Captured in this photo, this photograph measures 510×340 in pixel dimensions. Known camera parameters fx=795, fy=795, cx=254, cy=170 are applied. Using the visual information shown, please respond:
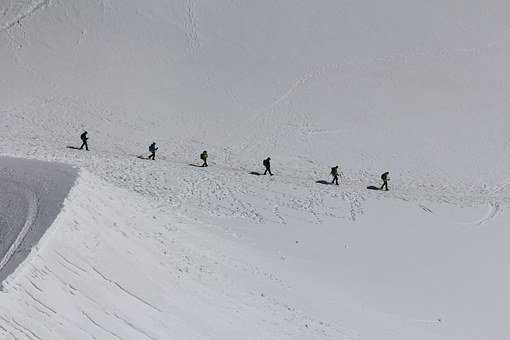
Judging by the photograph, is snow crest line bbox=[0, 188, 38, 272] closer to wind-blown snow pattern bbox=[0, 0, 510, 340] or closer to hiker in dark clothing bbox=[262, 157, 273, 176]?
wind-blown snow pattern bbox=[0, 0, 510, 340]

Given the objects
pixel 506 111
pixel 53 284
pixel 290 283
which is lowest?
pixel 53 284

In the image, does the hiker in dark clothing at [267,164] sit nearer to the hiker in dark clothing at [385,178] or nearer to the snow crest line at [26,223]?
the hiker in dark clothing at [385,178]

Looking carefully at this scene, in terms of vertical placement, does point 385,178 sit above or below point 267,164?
above

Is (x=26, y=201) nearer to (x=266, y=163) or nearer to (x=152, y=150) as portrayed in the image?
(x=152, y=150)

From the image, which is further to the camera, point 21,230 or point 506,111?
point 506,111

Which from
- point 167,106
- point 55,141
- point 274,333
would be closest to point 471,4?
point 167,106

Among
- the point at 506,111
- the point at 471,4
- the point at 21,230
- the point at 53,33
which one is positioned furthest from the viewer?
the point at 471,4

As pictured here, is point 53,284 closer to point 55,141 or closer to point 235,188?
point 235,188

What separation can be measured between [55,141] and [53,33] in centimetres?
1160

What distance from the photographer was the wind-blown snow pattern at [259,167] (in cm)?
1742

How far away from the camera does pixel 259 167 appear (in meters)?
30.5

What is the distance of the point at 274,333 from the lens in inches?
719

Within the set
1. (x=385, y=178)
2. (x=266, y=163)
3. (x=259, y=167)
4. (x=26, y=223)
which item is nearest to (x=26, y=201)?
(x=26, y=223)

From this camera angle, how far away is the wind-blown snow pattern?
17.4 metres
